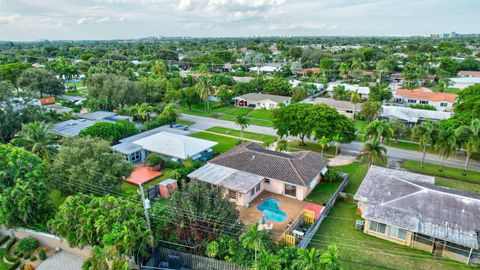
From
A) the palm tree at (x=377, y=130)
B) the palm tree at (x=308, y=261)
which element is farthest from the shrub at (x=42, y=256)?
the palm tree at (x=377, y=130)

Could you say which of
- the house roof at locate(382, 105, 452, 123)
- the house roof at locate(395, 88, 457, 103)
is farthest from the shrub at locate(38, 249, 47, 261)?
the house roof at locate(395, 88, 457, 103)


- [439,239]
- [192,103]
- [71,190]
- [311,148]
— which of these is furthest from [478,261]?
[192,103]

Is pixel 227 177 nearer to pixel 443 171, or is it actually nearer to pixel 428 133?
pixel 428 133

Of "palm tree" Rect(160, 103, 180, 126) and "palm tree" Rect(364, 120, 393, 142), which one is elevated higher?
"palm tree" Rect(364, 120, 393, 142)

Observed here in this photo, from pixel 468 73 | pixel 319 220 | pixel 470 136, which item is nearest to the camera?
pixel 319 220

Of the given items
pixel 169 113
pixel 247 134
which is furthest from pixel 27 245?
pixel 247 134

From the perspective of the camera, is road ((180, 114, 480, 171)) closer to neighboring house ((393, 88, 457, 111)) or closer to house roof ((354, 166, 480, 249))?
house roof ((354, 166, 480, 249))
